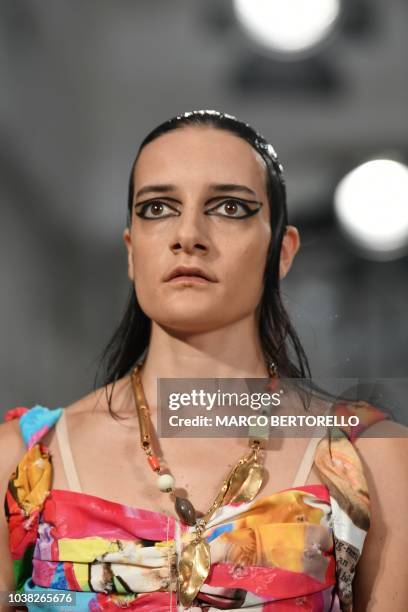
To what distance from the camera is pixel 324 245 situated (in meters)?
1.54

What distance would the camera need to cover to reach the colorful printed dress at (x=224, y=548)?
1.21 meters

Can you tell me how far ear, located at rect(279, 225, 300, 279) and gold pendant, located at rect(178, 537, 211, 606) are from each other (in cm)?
46

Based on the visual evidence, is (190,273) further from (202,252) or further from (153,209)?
(153,209)

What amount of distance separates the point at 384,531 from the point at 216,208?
50 centimetres

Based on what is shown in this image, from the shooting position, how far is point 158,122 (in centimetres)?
159

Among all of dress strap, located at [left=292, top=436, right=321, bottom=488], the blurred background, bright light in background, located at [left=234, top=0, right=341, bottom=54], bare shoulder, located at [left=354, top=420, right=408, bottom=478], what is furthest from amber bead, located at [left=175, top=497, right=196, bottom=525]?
bright light in background, located at [left=234, top=0, right=341, bottom=54]

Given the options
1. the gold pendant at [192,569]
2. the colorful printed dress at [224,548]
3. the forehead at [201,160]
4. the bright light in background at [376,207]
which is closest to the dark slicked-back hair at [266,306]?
the forehead at [201,160]

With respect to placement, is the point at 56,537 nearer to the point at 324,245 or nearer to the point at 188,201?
the point at 188,201

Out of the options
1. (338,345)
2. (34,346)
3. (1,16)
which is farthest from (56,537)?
(1,16)

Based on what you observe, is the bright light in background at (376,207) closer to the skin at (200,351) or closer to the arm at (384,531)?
the skin at (200,351)

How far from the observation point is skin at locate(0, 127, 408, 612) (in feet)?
4.22

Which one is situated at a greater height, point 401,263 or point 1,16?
point 1,16

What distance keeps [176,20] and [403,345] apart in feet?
2.16

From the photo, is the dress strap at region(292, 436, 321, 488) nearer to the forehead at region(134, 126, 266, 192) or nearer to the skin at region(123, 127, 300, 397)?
the skin at region(123, 127, 300, 397)
